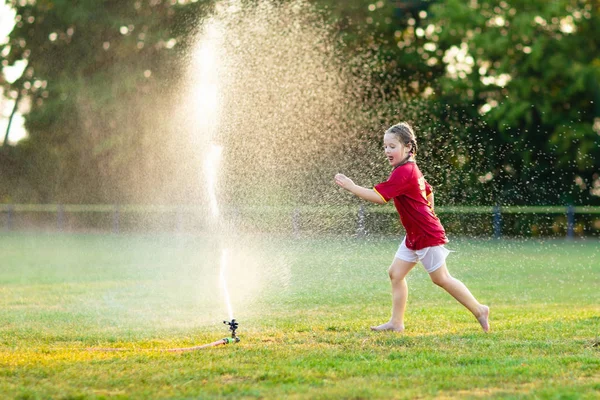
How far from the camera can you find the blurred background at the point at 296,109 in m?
20.7

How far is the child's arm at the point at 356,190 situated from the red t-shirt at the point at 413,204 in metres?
0.05

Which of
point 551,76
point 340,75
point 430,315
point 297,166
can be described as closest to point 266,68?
point 297,166

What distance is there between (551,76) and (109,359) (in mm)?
22197

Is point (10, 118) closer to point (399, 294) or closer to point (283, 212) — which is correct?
point (283, 212)

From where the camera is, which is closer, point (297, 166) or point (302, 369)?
point (302, 369)

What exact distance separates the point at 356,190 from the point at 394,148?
520mm

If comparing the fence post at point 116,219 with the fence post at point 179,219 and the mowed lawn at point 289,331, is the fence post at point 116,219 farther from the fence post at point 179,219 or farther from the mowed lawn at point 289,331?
the mowed lawn at point 289,331

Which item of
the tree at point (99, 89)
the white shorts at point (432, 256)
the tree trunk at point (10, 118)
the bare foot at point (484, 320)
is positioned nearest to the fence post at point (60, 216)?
the tree at point (99, 89)

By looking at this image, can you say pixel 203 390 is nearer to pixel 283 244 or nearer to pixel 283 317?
pixel 283 317

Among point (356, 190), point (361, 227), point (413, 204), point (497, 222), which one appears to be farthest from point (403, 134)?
point (497, 222)

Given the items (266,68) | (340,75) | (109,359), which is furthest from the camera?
(340,75)

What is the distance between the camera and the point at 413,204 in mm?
6285

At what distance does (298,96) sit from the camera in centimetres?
2138

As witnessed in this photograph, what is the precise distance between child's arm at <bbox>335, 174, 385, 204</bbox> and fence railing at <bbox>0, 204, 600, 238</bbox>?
11820mm
